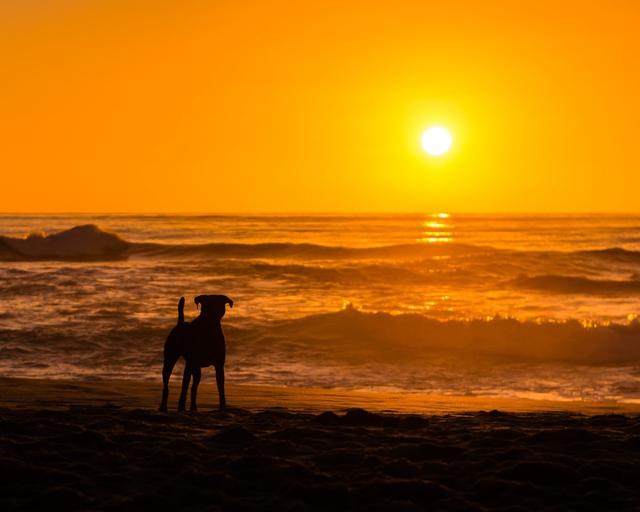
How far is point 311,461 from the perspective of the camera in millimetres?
6684

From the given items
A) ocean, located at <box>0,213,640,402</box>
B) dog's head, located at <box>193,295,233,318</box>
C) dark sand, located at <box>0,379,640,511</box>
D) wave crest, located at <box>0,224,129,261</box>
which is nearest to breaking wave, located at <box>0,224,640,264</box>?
wave crest, located at <box>0,224,129,261</box>

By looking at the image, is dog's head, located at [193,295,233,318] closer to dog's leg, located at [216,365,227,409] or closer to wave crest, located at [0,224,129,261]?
dog's leg, located at [216,365,227,409]

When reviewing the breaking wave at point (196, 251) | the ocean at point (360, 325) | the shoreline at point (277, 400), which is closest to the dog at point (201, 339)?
the shoreline at point (277, 400)

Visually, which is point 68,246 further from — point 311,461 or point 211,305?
point 311,461

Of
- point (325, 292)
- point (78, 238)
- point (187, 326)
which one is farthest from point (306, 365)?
point (78, 238)

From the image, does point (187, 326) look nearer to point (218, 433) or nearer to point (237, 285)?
point (218, 433)

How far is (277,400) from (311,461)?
469 centimetres

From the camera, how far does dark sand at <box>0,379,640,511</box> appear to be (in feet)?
18.7

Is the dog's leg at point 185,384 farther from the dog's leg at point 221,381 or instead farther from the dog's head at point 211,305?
the dog's head at point 211,305

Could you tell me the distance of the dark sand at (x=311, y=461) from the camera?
18.7ft

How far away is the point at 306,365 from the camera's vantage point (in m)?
16.3

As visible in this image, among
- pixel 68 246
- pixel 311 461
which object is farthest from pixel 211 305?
pixel 68 246

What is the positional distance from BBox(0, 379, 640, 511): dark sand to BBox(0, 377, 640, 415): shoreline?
1017mm

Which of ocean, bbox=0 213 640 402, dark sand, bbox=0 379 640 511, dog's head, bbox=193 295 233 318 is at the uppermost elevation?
dog's head, bbox=193 295 233 318
